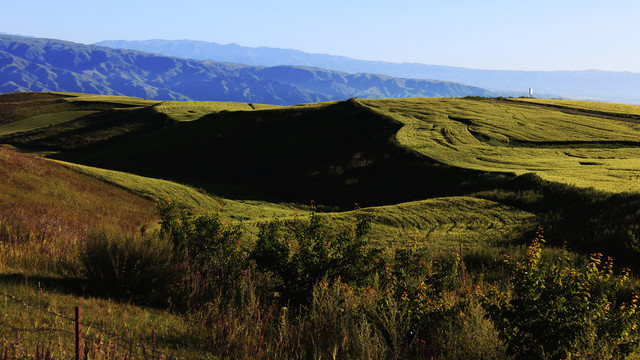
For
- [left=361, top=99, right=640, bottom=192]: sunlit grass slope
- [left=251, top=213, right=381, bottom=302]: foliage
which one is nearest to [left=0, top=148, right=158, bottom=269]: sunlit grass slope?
[left=251, top=213, right=381, bottom=302]: foliage

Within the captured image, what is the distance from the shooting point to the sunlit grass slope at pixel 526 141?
1182 inches

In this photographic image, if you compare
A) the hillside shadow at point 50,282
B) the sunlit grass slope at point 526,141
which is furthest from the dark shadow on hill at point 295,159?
the hillside shadow at point 50,282

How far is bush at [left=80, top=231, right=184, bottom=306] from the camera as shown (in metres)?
8.46

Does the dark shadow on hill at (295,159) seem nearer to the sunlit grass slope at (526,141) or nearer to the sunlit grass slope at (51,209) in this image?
the sunlit grass slope at (526,141)

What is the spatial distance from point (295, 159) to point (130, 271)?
38315 millimetres

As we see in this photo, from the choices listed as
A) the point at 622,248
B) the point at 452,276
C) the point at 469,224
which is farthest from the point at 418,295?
the point at 469,224

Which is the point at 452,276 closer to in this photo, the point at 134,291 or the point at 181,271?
the point at 181,271

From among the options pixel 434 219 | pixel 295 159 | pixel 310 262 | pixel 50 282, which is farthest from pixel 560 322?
pixel 295 159

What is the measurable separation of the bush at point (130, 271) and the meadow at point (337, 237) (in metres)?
0.04

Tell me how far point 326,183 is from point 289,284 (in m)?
30.6

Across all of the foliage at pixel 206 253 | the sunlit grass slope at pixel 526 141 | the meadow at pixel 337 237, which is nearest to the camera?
the meadow at pixel 337 237

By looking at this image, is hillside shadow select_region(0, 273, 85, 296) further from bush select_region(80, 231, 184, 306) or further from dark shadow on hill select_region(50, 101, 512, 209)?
dark shadow on hill select_region(50, 101, 512, 209)

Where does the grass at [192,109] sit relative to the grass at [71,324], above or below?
above

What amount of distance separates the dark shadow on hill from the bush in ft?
81.8
